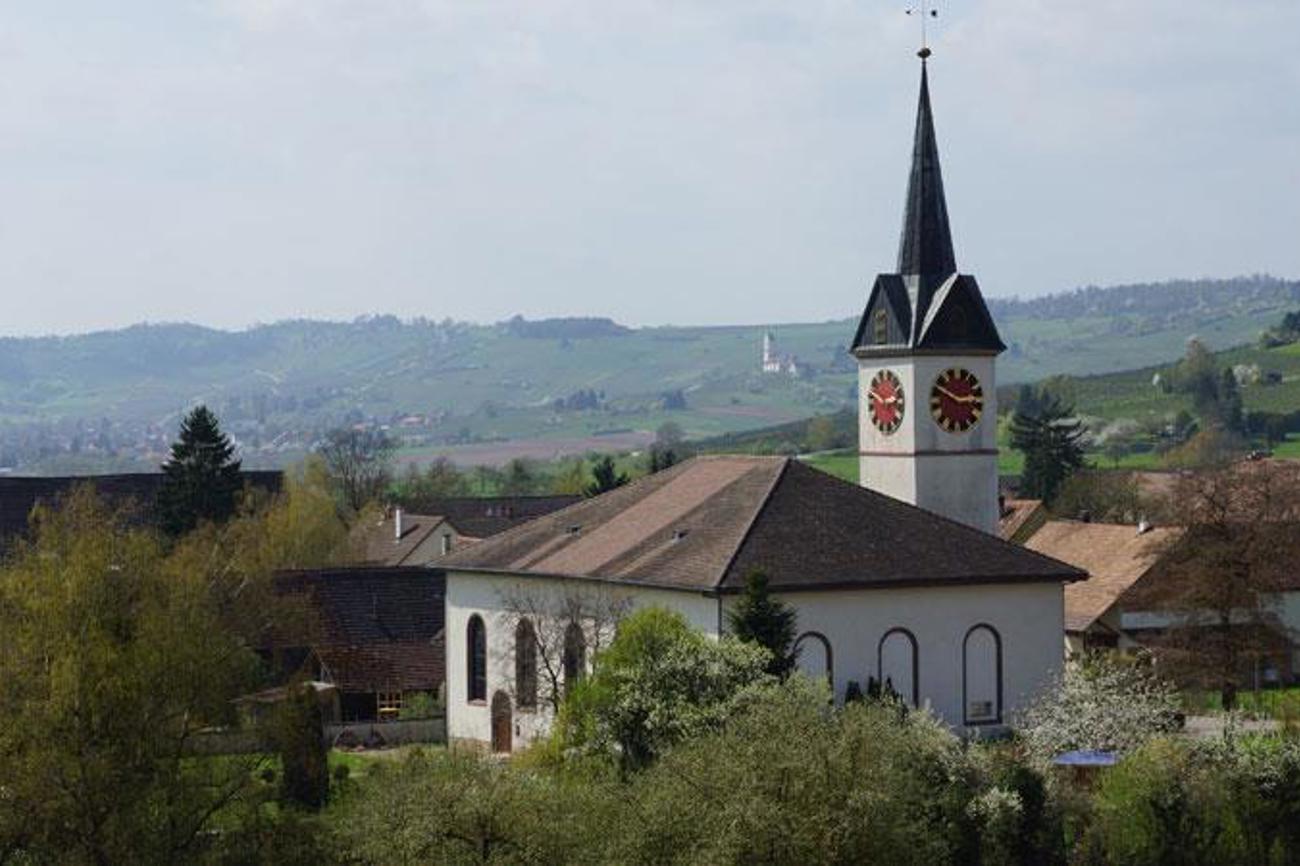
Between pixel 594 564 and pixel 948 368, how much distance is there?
1226 centimetres

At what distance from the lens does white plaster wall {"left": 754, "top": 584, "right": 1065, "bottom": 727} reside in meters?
58.7

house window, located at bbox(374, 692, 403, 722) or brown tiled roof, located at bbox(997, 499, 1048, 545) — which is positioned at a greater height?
brown tiled roof, located at bbox(997, 499, 1048, 545)

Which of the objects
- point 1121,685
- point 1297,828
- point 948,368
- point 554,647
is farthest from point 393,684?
point 1297,828

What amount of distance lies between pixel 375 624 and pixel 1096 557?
26118 millimetres

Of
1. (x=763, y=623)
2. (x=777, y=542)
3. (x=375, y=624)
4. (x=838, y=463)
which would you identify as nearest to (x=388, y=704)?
(x=375, y=624)

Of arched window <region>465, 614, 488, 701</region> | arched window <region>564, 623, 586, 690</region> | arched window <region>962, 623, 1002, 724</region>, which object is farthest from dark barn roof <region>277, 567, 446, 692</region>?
arched window <region>962, 623, 1002, 724</region>

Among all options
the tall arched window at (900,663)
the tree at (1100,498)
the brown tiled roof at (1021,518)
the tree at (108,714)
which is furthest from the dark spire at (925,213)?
the tree at (1100,498)

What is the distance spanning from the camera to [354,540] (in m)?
116

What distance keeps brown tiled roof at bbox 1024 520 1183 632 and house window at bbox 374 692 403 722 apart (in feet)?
73.2

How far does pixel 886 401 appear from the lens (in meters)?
69.6

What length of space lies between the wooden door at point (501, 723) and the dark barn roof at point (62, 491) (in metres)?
41.8

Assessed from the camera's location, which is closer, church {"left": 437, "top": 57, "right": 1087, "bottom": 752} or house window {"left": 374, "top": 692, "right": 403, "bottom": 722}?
church {"left": 437, "top": 57, "right": 1087, "bottom": 752}

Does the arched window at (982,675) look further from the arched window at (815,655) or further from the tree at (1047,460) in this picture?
the tree at (1047,460)

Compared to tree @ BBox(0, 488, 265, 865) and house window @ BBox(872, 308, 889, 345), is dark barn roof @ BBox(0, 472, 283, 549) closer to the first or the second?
house window @ BBox(872, 308, 889, 345)
